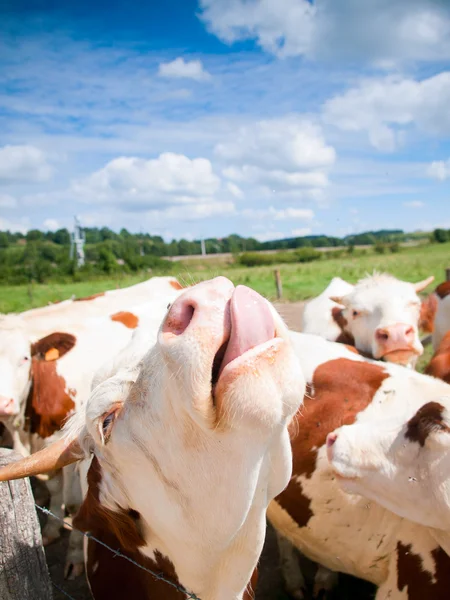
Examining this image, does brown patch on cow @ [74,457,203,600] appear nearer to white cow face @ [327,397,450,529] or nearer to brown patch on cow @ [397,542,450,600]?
white cow face @ [327,397,450,529]

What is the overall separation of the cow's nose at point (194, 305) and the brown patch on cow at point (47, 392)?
3.81m

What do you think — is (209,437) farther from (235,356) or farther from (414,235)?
(414,235)

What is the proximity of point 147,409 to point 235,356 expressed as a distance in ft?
1.38

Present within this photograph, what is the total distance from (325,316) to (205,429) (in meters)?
5.07

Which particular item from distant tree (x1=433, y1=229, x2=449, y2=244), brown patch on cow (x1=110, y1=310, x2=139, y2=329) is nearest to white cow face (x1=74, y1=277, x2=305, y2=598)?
brown patch on cow (x1=110, y1=310, x2=139, y2=329)

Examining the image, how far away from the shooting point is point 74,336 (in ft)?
16.8

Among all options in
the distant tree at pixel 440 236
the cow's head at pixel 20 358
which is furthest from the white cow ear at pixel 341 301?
the distant tree at pixel 440 236

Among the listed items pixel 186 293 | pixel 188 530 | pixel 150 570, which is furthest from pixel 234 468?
pixel 150 570

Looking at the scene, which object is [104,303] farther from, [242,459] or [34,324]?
[242,459]

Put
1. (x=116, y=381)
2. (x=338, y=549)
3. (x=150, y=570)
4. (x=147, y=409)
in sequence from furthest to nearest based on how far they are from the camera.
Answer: (x=338, y=549) → (x=150, y=570) → (x=116, y=381) → (x=147, y=409)

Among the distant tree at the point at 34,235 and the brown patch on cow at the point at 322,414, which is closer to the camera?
the brown patch on cow at the point at 322,414

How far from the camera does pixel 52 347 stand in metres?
4.77

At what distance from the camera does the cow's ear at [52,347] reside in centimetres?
473

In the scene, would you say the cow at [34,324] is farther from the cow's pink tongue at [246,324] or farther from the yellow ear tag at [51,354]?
the cow's pink tongue at [246,324]
